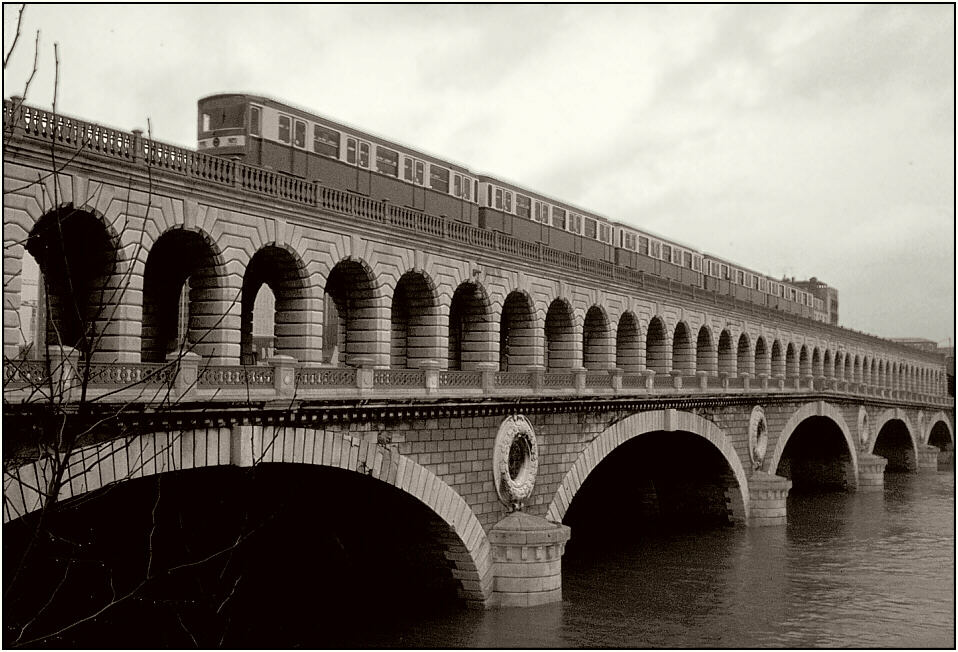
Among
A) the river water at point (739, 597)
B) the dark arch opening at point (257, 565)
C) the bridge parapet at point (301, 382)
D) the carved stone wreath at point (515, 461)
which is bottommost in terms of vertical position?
the river water at point (739, 597)

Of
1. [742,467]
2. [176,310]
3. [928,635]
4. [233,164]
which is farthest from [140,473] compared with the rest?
[742,467]

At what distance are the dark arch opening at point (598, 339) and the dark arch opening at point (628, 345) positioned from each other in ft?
7.13

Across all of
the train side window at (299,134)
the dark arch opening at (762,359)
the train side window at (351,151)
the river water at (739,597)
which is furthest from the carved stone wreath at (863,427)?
the train side window at (299,134)

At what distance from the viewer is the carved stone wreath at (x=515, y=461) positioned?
2698 cm

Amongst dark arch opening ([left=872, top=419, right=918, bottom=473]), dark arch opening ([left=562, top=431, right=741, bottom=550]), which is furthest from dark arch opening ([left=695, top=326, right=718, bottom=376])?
dark arch opening ([left=872, top=419, right=918, bottom=473])

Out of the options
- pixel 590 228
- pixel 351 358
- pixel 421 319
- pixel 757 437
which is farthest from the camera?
pixel 757 437

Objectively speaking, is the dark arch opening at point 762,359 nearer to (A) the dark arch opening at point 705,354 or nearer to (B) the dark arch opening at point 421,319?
(A) the dark arch opening at point 705,354

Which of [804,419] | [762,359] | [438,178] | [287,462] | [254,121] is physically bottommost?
[287,462]

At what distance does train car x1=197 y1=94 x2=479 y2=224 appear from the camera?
78.8 feet

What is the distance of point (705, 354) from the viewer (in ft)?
157

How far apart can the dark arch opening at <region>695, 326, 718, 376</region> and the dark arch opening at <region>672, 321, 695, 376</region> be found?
2.23 m

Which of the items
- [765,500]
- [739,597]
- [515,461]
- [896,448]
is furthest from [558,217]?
[896,448]

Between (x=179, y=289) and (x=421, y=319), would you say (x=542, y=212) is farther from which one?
(x=179, y=289)

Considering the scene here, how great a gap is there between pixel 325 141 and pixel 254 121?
2.76m
